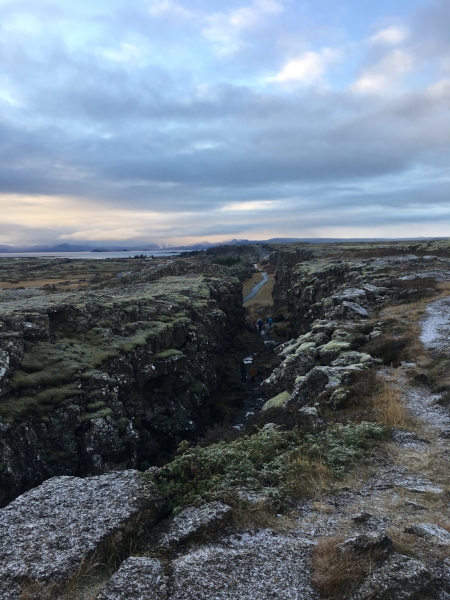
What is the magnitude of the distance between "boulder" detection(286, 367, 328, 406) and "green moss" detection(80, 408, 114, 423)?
8.70 m

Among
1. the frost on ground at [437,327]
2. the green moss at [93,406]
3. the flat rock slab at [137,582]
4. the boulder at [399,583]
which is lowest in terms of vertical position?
the green moss at [93,406]

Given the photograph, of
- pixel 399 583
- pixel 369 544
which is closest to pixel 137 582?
pixel 369 544

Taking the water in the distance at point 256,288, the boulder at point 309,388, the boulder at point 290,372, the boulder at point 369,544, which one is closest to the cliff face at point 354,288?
the boulder at point 290,372

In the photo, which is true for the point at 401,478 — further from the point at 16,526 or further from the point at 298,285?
the point at 298,285

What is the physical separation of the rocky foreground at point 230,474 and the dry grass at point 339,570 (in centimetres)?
2

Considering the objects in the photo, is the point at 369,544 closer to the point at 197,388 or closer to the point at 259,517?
the point at 259,517

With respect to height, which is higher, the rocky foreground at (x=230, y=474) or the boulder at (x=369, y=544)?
the boulder at (x=369, y=544)

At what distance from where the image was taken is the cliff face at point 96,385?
16438 millimetres

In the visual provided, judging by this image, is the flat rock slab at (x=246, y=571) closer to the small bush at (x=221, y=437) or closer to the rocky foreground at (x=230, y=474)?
the rocky foreground at (x=230, y=474)

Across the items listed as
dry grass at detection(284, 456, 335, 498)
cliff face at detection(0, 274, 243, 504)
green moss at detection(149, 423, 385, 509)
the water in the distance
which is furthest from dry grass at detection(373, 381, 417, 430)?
the water in the distance

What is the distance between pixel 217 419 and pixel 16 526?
832 inches

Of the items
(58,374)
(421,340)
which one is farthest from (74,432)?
(421,340)

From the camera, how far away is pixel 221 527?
24.7ft

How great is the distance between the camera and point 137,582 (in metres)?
6.02
